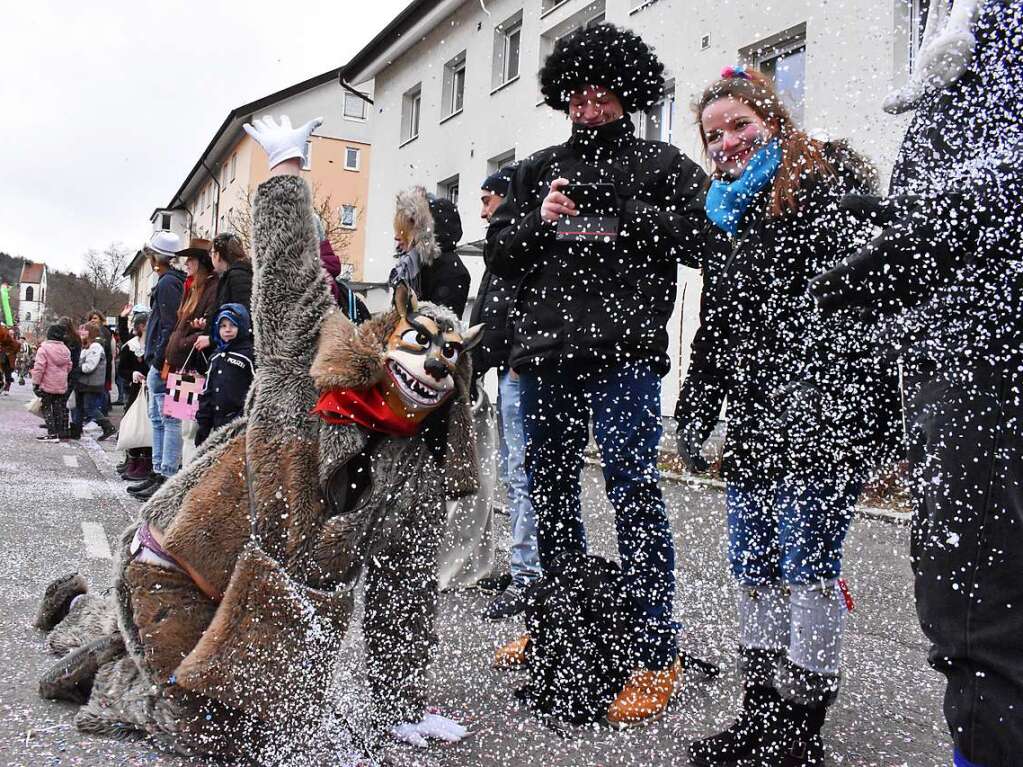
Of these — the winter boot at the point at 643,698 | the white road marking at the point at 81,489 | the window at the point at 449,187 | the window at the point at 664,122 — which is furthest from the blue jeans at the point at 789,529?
the window at the point at 449,187

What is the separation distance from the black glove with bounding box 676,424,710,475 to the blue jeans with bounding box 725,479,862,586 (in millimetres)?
141

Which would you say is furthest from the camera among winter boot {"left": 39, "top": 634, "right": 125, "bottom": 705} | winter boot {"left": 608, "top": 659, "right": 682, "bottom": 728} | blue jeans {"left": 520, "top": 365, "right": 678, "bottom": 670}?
blue jeans {"left": 520, "top": 365, "right": 678, "bottom": 670}

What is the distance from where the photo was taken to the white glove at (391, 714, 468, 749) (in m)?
2.25

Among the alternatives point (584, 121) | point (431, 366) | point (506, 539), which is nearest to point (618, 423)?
point (431, 366)

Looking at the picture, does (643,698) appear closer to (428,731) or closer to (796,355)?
(428,731)

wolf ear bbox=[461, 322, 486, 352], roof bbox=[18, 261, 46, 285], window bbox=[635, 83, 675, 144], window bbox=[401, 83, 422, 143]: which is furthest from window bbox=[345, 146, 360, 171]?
roof bbox=[18, 261, 46, 285]

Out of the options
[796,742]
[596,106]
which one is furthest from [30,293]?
[796,742]

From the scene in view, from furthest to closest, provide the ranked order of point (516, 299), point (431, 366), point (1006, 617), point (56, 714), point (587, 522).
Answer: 1. point (587, 522)
2. point (516, 299)
3. point (56, 714)
4. point (431, 366)
5. point (1006, 617)

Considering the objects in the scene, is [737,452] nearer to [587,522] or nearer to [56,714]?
[56,714]

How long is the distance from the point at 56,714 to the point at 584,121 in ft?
8.04

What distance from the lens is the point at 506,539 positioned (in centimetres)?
542

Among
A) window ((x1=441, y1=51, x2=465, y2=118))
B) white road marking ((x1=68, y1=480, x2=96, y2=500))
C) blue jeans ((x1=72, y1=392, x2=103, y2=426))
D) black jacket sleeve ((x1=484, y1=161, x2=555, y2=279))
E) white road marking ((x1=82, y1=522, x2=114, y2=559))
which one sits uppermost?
window ((x1=441, y1=51, x2=465, y2=118))

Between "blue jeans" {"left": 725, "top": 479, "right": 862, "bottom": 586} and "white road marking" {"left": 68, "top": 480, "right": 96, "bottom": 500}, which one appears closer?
"blue jeans" {"left": 725, "top": 479, "right": 862, "bottom": 586}

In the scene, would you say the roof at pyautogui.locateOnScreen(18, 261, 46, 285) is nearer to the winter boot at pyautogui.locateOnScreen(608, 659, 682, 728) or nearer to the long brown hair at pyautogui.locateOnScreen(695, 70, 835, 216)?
the winter boot at pyautogui.locateOnScreen(608, 659, 682, 728)
